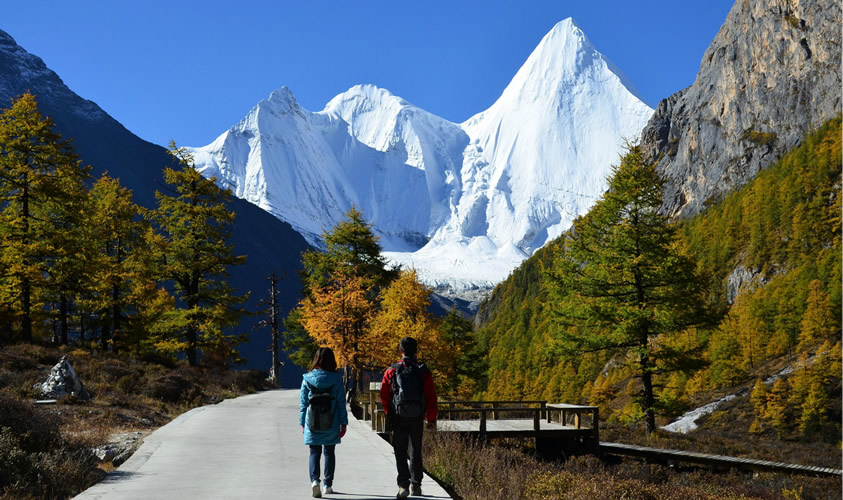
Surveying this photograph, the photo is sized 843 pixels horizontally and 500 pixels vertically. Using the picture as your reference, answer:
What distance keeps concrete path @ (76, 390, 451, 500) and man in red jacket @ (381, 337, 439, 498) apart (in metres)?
0.47

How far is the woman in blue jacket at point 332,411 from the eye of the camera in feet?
27.5

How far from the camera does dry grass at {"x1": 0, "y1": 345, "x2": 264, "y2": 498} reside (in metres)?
8.41

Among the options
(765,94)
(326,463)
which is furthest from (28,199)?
(765,94)

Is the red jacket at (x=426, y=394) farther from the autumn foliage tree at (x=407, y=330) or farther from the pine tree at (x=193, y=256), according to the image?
the pine tree at (x=193, y=256)

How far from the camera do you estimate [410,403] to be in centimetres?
852

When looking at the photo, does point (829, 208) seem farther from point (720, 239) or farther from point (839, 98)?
point (839, 98)

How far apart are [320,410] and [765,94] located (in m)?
203

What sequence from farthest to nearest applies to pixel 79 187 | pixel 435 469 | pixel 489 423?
pixel 79 187 → pixel 489 423 → pixel 435 469

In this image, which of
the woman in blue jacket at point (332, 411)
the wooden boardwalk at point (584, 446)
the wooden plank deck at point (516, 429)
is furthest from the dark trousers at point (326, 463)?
the wooden boardwalk at point (584, 446)

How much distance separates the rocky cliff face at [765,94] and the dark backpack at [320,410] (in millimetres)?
177844

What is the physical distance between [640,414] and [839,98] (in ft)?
534

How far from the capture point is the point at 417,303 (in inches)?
1369

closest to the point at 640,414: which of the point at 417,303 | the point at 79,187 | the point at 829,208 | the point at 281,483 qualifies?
the point at 417,303

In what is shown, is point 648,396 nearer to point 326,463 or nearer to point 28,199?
point 326,463
